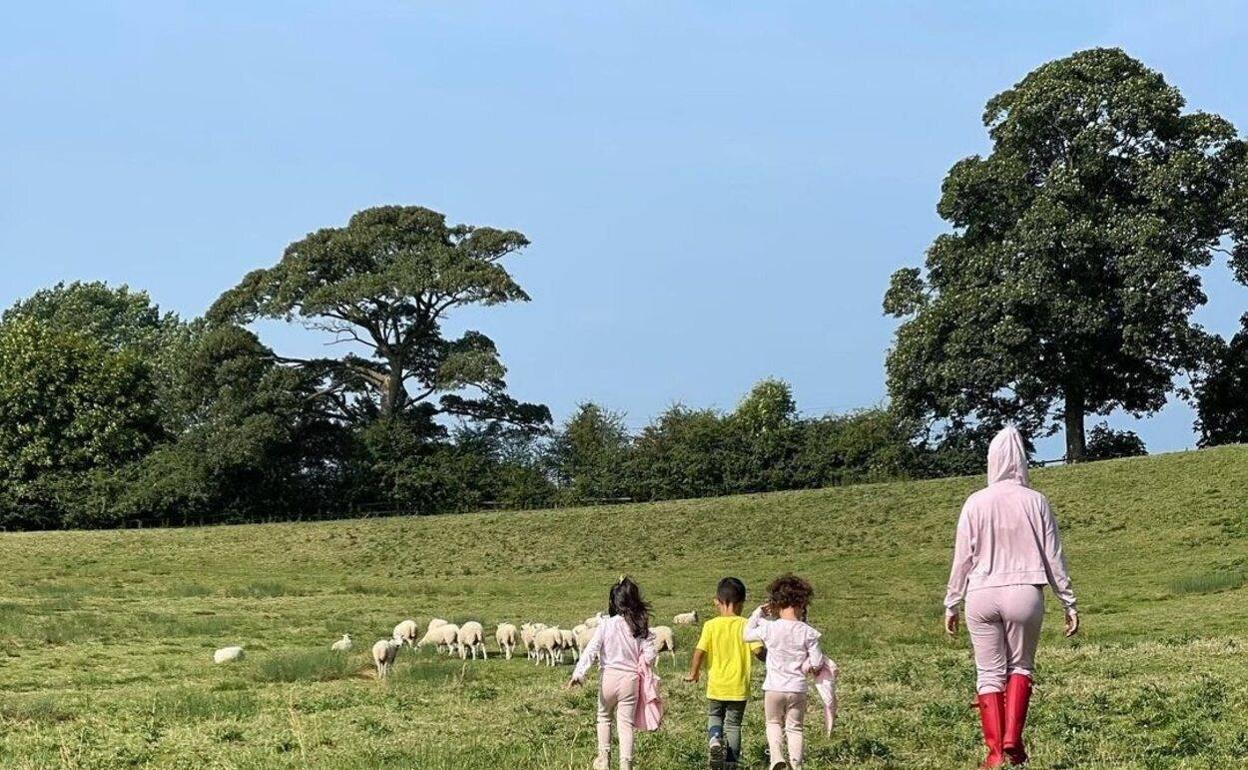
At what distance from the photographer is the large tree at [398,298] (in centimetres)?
6669

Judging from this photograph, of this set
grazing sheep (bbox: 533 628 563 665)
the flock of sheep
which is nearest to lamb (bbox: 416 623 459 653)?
the flock of sheep

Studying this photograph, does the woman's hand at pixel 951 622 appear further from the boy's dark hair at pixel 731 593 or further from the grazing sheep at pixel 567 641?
the grazing sheep at pixel 567 641

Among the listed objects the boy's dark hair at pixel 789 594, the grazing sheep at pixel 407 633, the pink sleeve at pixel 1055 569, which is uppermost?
the pink sleeve at pixel 1055 569

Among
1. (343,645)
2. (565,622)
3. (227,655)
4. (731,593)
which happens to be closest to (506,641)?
(343,645)

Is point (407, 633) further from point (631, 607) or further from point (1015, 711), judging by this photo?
point (1015, 711)

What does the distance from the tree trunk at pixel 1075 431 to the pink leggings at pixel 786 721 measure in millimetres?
48298

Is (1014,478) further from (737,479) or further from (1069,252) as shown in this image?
(737,479)

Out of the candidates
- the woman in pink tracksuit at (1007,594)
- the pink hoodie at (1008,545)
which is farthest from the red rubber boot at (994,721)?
the pink hoodie at (1008,545)

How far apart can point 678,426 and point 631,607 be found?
223ft

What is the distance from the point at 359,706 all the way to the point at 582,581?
25.7 m

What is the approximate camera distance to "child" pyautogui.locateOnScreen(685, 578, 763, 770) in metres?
11.4

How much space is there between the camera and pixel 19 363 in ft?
223

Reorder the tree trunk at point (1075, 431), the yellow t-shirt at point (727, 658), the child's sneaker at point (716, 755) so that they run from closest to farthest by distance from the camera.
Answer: the child's sneaker at point (716, 755), the yellow t-shirt at point (727, 658), the tree trunk at point (1075, 431)

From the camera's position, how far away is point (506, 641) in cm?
2538
